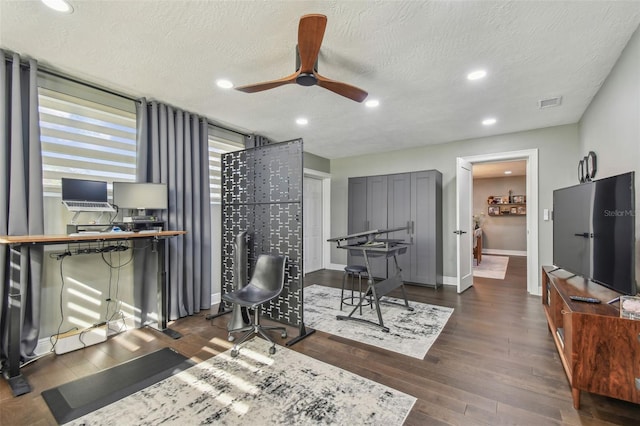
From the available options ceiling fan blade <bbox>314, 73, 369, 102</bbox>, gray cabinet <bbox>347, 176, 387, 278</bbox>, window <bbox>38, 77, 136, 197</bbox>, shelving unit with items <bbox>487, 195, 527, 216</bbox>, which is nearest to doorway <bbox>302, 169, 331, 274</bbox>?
gray cabinet <bbox>347, 176, 387, 278</bbox>

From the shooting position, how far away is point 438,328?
3041 millimetres

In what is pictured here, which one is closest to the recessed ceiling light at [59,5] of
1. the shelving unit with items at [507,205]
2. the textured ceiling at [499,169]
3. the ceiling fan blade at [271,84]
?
the ceiling fan blade at [271,84]

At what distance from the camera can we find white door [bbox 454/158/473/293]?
4.45m

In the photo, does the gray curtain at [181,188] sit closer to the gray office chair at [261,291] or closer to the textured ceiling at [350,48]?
the textured ceiling at [350,48]

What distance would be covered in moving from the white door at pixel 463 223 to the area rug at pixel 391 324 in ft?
3.51

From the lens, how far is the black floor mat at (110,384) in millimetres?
1831

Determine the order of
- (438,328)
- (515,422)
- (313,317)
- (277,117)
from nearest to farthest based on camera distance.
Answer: (515,422) < (438,328) < (313,317) < (277,117)

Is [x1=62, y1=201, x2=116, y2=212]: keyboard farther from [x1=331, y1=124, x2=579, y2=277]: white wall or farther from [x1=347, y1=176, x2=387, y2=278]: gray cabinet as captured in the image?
[x1=331, y1=124, x2=579, y2=277]: white wall

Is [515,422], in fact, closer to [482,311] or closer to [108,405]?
[482,311]

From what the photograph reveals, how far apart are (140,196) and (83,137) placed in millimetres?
781

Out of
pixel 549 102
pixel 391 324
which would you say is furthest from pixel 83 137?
pixel 549 102

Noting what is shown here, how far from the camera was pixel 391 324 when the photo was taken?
3.16m

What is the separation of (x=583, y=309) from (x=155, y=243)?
381 centimetres

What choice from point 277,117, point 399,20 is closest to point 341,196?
point 277,117
